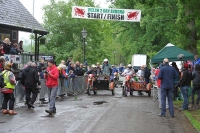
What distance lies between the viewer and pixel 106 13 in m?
24.8

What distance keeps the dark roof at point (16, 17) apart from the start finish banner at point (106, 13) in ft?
15.9

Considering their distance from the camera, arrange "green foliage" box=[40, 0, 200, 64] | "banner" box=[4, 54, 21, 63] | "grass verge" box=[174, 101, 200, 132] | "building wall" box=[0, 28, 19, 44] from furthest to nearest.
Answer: "green foliage" box=[40, 0, 200, 64] < "building wall" box=[0, 28, 19, 44] < "banner" box=[4, 54, 21, 63] < "grass verge" box=[174, 101, 200, 132]

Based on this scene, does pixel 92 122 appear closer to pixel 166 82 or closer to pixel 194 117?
pixel 166 82

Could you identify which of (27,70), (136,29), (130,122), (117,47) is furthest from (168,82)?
(117,47)

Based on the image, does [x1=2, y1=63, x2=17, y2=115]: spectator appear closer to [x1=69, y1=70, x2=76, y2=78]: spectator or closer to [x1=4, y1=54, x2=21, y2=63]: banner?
[x1=4, y1=54, x2=21, y2=63]: banner

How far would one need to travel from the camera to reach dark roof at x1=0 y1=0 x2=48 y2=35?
90.0 feet

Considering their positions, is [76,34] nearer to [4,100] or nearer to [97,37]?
[97,37]

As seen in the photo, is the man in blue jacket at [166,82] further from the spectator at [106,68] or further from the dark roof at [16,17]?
the dark roof at [16,17]

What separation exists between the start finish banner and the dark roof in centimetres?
485

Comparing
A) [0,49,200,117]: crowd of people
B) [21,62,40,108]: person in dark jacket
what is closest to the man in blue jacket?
[0,49,200,117]: crowd of people

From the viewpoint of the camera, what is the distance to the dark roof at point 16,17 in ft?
90.0

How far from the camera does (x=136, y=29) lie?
52.4 meters

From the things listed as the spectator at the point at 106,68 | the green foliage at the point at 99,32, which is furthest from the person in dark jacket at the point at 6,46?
the green foliage at the point at 99,32

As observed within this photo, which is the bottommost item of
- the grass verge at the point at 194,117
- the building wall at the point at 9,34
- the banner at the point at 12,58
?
the grass verge at the point at 194,117
